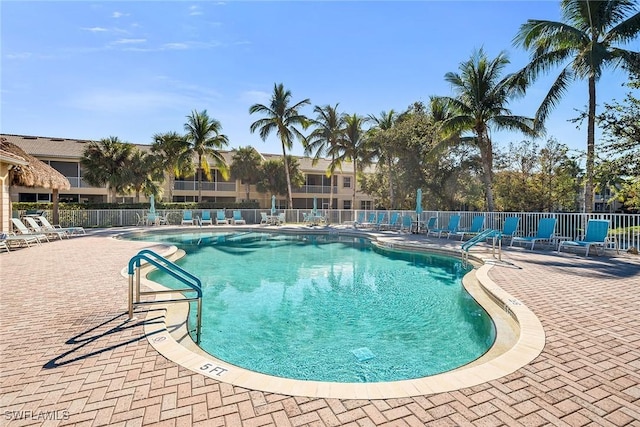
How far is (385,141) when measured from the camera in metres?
23.0

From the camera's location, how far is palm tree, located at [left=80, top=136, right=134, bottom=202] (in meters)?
21.9

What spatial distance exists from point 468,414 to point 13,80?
A: 1439 cm

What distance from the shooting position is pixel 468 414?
95.7 inches

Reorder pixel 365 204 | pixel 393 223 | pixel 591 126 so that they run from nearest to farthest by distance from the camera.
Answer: pixel 591 126
pixel 393 223
pixel 365 204

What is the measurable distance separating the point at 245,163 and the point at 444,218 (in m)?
20.3

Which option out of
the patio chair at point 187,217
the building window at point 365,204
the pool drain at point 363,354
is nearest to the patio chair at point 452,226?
the pool drain at point 363,354

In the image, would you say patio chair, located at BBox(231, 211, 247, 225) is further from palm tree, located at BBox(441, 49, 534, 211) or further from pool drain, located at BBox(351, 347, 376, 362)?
pool drain, located at BBox(351, 347, 376, 362)

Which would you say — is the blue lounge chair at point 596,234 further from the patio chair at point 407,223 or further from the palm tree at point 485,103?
the patio chair at point 407,223

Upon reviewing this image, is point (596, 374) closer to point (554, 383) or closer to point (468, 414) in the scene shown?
point (554, 383)

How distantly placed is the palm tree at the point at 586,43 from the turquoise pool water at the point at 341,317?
367 inches

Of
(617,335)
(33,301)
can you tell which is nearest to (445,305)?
(617,335)

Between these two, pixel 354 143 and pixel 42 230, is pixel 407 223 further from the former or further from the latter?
pixel 42 230

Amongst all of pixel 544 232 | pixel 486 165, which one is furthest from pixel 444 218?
pixel 544 232

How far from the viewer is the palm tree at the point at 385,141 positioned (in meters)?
23.1
